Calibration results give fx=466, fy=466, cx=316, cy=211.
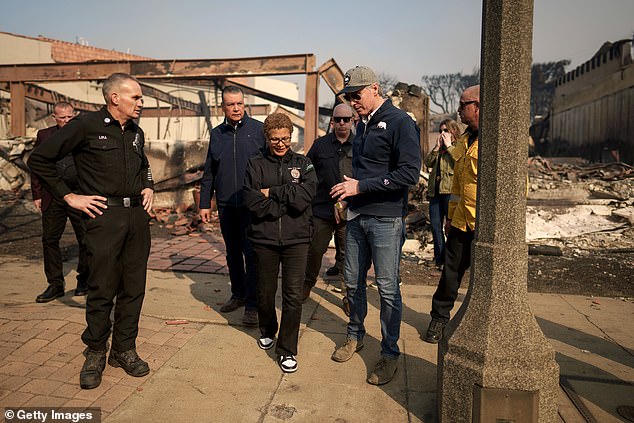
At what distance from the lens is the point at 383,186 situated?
3.07 m

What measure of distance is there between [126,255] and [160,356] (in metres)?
0.83

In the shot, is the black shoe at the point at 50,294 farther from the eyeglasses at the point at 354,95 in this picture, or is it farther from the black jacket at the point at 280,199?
the eyeglasses at the point at 354,95

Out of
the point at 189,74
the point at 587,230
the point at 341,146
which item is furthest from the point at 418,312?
the point at 189,74

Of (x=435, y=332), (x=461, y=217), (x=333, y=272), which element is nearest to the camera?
(x=461, y=217)

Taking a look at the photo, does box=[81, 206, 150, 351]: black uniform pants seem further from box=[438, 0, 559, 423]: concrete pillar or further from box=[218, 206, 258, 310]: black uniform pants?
box=[438, 0, 559, 423]: concrete pillar

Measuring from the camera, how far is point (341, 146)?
4.84 metres

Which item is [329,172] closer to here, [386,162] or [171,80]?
[386,162]

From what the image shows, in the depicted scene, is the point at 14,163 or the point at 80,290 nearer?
the point at 80,290

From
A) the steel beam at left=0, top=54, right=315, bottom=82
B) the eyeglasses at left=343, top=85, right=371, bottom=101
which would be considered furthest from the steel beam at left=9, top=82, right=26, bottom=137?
the eyeglasses at left=343, top=85, right=371, bottom=101

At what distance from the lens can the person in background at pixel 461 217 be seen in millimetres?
3625

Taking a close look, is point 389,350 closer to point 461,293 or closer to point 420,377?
point 420,377

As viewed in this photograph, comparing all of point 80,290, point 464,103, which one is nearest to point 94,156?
point 80,290

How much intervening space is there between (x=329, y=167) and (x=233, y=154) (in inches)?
39.4

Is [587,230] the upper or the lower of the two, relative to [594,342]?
upper
